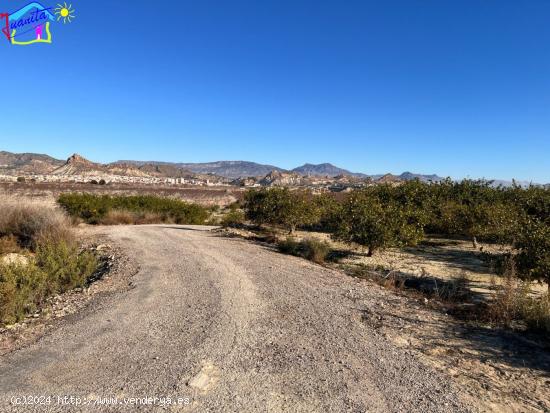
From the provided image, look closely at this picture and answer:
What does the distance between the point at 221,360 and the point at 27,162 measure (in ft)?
687

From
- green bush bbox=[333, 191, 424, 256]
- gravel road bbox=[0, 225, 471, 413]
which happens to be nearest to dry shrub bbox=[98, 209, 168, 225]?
green bush bbox=[333, 191, 424, 256]

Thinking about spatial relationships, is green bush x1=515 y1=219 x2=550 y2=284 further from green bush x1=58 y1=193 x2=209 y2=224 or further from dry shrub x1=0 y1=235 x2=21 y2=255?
green bush x1=58 y1=193 x2=209 y2=224

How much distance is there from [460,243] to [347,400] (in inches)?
735

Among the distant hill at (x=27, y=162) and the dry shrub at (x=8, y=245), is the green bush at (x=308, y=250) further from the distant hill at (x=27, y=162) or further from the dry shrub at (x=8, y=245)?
the distant hill at (x=27, y=162)

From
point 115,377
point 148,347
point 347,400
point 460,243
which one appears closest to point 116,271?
point 148,347

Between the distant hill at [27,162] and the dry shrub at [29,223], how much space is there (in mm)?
155660

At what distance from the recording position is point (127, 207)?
93.2 ft

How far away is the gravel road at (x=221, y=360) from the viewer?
15.4 ft

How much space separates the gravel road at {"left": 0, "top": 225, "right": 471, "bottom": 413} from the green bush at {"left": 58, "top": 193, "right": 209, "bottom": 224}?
59.6ft

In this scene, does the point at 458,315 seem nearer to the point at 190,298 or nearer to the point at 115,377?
the point at 190,298

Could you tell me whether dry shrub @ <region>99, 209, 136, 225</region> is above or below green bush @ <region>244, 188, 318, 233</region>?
below

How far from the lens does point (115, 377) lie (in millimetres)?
5172

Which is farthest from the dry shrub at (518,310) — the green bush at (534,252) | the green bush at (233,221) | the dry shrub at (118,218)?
the dry shrub at (118,218)

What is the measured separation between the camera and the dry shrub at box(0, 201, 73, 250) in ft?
57.5
